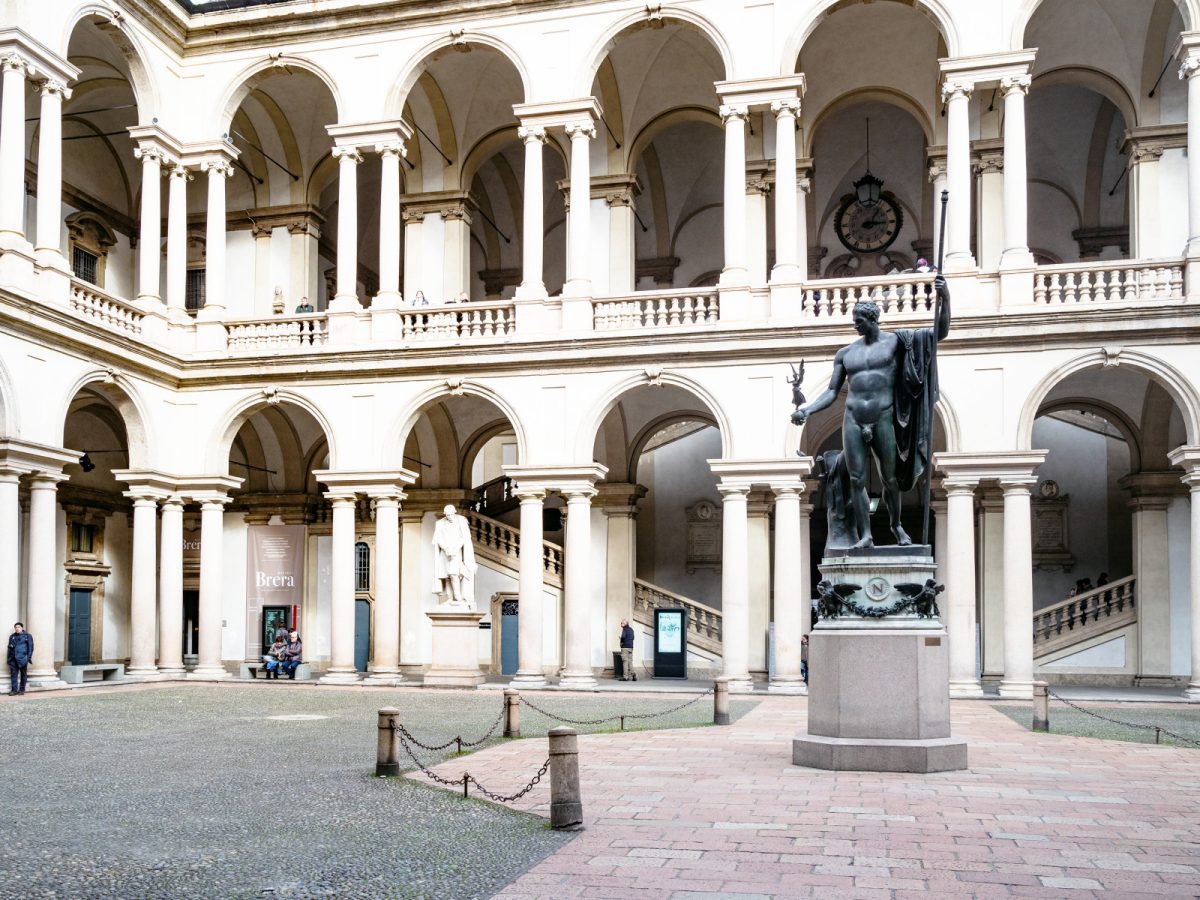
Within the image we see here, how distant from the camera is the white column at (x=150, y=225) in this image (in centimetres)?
2602

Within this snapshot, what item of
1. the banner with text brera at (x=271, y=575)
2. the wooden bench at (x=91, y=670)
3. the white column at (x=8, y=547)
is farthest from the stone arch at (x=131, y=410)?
the banner with text brera at (x=271, y=575)

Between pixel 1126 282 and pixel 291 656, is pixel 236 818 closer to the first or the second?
pixel 291 656

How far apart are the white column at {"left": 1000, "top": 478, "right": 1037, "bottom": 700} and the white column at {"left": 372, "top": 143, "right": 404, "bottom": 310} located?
12589 millimetres

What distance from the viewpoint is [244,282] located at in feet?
98.3

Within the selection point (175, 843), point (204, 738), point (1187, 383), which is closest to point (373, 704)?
point (204, 738)

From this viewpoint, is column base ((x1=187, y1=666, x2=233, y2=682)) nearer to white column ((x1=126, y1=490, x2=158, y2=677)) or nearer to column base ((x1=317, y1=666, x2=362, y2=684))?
white column ((x1=126, y1=490, x2=158, y2=677))

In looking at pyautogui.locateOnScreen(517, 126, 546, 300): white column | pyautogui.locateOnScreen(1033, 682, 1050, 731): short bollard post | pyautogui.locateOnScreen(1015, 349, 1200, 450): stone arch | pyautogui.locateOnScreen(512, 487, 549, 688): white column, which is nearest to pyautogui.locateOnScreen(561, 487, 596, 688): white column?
pyautogui.locateOnScreen(512, 487, 549, 688): white column

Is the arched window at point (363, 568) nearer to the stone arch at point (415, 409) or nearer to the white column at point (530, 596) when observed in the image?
the stone arch at point (415, 409)

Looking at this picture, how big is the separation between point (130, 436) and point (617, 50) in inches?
511

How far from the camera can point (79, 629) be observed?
1108 inches

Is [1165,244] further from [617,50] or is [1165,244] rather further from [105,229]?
[105,229]

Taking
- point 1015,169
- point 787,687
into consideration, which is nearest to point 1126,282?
point 1015,169

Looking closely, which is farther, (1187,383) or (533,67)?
(533,67)

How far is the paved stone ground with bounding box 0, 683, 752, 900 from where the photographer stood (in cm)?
757
